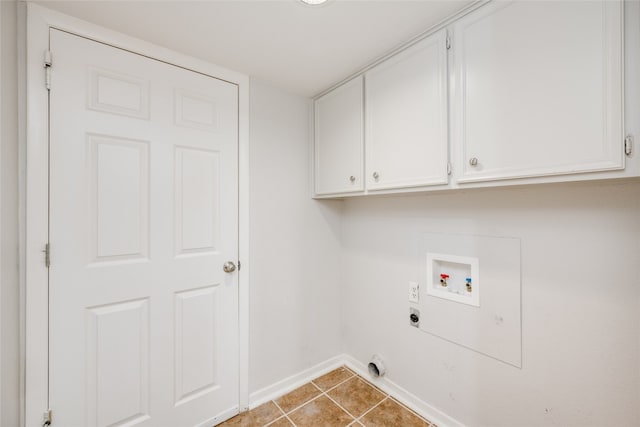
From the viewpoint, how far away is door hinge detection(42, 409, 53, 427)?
44.5 inches

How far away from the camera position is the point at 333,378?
6.53ft

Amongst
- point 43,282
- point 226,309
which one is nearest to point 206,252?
point 226,309

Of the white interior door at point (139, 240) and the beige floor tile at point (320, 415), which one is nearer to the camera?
the white interior door at point (139, 240)

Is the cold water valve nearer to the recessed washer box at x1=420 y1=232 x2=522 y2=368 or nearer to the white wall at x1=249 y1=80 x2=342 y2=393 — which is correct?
the recessed washer box at x1=420 y1=232 x2=522 y2=368

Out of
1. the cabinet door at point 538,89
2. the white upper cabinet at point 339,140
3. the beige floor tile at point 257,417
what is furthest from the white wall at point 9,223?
the cabinet door at point 538,89

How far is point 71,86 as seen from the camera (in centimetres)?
119

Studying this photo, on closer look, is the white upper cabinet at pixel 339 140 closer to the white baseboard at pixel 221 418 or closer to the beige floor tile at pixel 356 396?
the beige floor tile at pixel 356 396

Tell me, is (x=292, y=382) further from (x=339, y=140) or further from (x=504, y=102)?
(x=504, y=102)

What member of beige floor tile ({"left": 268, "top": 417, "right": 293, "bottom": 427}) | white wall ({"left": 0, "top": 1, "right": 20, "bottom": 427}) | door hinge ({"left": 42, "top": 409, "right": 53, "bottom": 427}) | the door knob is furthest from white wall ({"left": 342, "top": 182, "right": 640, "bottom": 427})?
white wall ({"left": 0, "top": 1, "right": 20, "bottom": 427})

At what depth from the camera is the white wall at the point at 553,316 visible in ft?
3.32

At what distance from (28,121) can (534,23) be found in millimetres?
2007

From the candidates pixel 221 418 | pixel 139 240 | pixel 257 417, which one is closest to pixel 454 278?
pixel 257 417

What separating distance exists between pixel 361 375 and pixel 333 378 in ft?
0.69

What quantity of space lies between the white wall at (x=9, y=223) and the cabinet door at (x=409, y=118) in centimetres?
161
